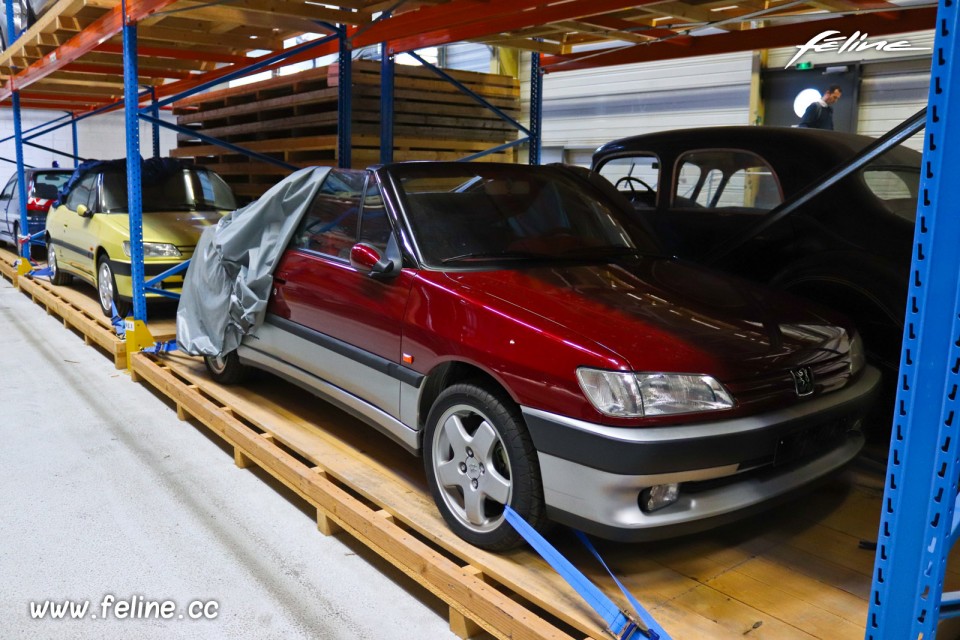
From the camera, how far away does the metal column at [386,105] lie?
22.1 feet

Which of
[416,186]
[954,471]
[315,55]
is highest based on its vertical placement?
[315,55]

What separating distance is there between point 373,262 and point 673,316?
130 centimetres

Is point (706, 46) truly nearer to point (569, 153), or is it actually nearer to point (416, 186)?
point (416, 186)

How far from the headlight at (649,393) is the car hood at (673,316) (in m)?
0.04

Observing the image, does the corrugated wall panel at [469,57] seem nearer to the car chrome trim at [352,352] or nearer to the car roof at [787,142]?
the car roof at [787,142]

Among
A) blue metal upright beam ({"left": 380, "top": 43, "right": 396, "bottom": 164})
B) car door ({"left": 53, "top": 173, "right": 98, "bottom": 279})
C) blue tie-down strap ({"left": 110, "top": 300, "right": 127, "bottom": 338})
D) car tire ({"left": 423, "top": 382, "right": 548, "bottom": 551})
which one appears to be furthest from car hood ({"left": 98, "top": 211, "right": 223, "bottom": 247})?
car tire ({"left": 423, "top": 382, "right": 548, "bottom": 551})

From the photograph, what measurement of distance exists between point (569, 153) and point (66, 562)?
1137cm

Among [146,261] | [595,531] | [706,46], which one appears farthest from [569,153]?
[595,531]

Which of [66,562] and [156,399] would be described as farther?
[156,399]

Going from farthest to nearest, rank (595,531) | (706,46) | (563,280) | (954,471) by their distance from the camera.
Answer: (706,46), (563,280), (595,531), (954,471)

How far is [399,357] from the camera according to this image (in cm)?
335

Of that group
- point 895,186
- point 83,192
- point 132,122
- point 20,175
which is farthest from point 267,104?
point 895,186

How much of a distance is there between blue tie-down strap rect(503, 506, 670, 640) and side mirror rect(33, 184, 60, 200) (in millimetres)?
11467

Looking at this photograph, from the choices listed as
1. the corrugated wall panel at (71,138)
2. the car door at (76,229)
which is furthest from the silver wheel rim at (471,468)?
the corrugated wall panel at (71,138)
